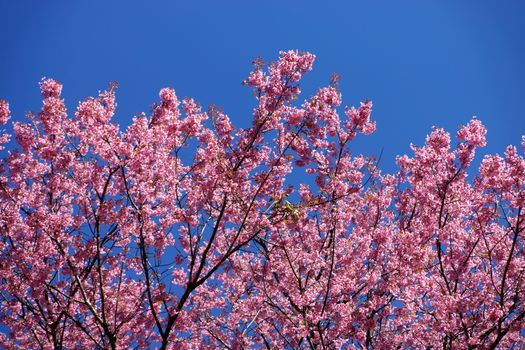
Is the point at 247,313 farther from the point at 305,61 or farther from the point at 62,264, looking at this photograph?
the point at 305,61

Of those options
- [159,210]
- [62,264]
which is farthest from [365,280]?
[62,264]

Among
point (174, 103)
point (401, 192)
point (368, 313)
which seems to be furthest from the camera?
point (401, 192)

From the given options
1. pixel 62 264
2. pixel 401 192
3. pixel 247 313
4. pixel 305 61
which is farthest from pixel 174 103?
pixel 401 192

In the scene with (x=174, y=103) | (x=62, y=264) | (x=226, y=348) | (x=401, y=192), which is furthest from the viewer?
(x=401, y=192)

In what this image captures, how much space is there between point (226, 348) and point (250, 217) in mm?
4580

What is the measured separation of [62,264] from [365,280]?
6.72 m

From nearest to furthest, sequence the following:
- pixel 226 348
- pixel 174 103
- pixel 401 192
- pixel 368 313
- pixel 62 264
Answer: pixel 62 264 → pixel 174 103 → pixel 368 313 → pixel 226 348 → pixel 401 192

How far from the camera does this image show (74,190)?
909 centimetres

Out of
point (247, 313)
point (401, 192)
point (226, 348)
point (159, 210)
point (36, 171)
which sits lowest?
point (226, 348)

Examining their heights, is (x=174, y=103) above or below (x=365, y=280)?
above

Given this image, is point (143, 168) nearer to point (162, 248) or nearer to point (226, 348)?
point (162, 248)

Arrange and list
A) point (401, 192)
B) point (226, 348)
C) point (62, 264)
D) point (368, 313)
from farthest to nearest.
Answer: point (401, 192), point (226, 348), point (368, 313), point (62, 264)

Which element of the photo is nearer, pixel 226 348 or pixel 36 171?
pixel 36 171

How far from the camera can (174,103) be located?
9.24 meters
